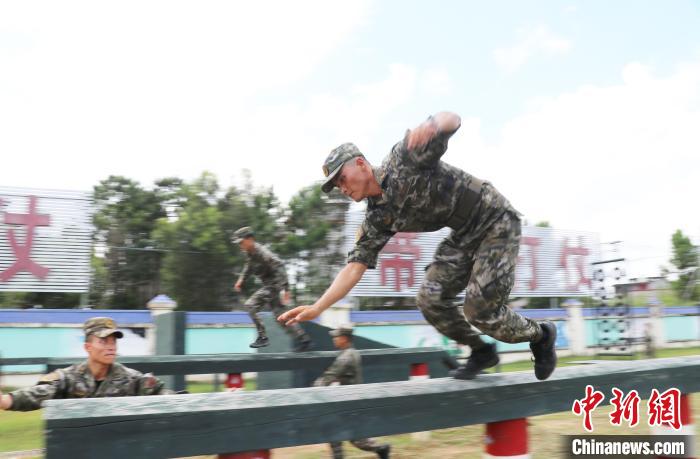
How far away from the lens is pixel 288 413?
207 centimetres

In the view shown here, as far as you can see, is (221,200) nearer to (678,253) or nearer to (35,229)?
(35,229)

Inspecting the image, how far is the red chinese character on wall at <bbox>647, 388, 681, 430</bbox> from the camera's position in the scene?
3604 millimetres

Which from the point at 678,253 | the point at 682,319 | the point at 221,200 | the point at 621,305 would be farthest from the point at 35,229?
the point at 678,253

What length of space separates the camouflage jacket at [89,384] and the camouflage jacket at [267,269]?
397 cm

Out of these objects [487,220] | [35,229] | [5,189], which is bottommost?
[487,220]

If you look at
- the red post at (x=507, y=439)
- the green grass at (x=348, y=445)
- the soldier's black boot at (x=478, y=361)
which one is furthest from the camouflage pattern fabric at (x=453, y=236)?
the green grass at (x=348, y=445)

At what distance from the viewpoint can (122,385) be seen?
342 cm

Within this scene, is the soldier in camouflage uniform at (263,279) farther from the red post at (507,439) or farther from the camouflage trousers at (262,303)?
Result: the red post at (507,439)

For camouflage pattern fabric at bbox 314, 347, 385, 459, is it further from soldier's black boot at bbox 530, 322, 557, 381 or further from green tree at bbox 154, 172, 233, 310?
green tree at bbox 154, 172, 233, 310

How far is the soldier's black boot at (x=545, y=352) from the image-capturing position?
9.77 feet

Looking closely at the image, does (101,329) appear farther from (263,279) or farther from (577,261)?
(577,261)

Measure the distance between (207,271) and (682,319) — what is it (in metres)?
19.3

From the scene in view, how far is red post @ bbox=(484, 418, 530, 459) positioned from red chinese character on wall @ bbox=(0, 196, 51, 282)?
1452 cm

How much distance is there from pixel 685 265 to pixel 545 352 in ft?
124
